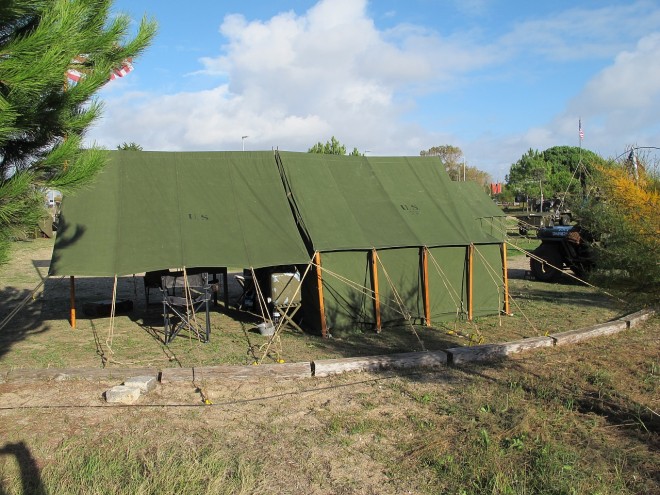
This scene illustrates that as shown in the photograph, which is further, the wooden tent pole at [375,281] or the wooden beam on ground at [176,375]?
the wooden tent pole at [375,281]

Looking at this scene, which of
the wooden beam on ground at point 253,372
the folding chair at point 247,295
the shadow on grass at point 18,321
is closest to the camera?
the wooden beam on ground at point 253,372

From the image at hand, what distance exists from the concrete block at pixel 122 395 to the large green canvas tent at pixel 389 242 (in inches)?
123

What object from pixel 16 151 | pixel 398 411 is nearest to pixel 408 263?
pixel 398 411

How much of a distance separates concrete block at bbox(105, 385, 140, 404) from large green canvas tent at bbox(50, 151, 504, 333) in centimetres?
216

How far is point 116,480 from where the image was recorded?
363 centimetres

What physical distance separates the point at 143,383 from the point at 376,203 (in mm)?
5042

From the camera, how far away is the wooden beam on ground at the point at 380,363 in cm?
613

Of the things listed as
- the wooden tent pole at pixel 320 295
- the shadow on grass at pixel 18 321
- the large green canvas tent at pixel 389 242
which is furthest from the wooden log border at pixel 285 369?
the wooden tent pole at pixel 320 295

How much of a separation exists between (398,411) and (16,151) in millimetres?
4029

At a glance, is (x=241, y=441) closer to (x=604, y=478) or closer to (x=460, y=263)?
(x=604, y=478)

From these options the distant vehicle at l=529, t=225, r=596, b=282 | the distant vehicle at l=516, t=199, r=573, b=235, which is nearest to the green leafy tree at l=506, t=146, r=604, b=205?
the distant vehicle at l=516, t=199, r=573, b=235

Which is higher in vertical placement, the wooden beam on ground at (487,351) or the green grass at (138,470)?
the wooden beam on ground at (487,351)

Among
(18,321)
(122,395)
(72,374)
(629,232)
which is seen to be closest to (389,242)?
(629,232)

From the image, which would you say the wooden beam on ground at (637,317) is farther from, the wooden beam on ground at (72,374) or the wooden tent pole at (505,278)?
the wooden beam on ground at (72,374)
